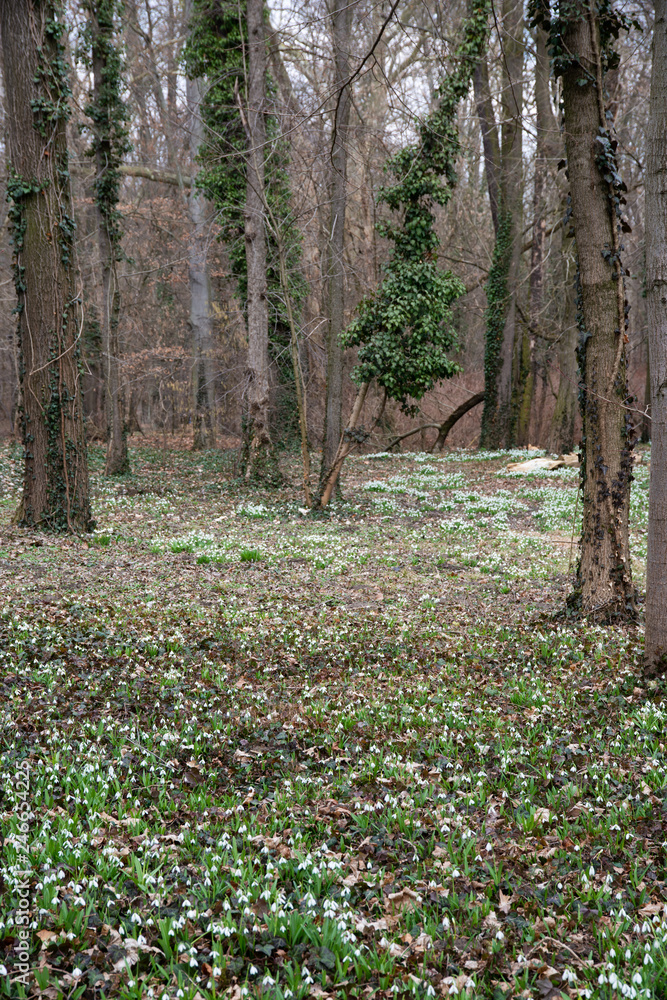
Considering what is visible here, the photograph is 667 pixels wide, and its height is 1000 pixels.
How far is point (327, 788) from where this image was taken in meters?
4.62

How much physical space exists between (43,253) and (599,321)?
371 inches

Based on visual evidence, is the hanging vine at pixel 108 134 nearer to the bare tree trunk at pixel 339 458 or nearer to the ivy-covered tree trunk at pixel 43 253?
the bare tree trunk at pixel 339 458

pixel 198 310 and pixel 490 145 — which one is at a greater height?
pixel 490 145

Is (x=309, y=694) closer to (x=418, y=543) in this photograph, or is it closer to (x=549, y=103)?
(x=418, y=543)

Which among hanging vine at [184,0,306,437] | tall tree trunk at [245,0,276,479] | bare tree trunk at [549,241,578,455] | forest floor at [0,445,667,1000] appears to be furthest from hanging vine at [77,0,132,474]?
bare tree trunk at [549,241,578,455]

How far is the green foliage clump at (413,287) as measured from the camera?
1772 cm

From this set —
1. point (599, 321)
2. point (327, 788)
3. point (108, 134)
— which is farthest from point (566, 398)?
point (327, 788)

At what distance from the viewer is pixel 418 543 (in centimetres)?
1288

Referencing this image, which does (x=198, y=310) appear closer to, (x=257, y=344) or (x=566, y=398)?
(x=257, y=344)

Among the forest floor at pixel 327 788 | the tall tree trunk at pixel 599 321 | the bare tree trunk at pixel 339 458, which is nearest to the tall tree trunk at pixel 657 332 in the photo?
the forest floor at pixel 327 788

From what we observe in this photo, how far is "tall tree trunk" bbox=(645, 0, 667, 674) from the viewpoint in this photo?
5594 millimetres

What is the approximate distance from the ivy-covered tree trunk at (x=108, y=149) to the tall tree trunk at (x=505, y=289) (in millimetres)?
13747

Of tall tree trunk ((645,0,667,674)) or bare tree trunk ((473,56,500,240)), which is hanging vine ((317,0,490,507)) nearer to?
bare tree trunk ((473,56,500,240))

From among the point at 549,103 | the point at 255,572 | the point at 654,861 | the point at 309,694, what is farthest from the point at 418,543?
the point at 549,103
